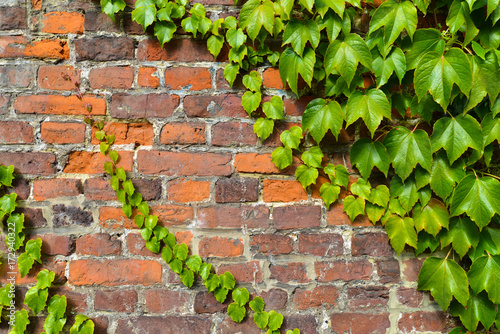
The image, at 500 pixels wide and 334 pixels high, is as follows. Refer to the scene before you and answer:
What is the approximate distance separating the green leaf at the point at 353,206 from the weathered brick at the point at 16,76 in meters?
1.14

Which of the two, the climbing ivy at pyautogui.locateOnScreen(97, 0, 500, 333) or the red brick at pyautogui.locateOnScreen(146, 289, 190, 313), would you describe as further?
the red brick at pyautogui.locateOnScreen(146, 289, 190, 313)

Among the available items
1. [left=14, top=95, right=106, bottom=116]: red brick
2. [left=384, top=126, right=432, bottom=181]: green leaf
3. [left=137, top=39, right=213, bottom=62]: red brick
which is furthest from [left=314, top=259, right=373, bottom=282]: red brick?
[left=14, top=95, right=106, bottom=116]: red brick

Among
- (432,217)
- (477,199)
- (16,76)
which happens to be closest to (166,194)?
(16,76)

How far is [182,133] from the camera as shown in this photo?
3.51 ft

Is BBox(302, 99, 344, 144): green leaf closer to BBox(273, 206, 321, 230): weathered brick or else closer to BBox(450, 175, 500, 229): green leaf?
BBox(273, 206, 321, 230): weathered brick

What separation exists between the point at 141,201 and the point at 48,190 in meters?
0.32

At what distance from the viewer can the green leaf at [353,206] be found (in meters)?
1.05

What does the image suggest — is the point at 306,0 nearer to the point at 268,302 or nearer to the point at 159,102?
the point at 159,102

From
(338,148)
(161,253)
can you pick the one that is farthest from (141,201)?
(338,148)

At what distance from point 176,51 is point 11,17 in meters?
0.55

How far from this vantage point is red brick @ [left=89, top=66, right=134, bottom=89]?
1.06 metres

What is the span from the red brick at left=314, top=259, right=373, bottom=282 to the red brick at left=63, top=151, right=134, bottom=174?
73 centimetres

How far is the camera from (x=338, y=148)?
1.09 meters

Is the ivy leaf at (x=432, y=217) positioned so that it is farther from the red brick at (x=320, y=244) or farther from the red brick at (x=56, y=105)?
the red brick at (x=56, y=105)
